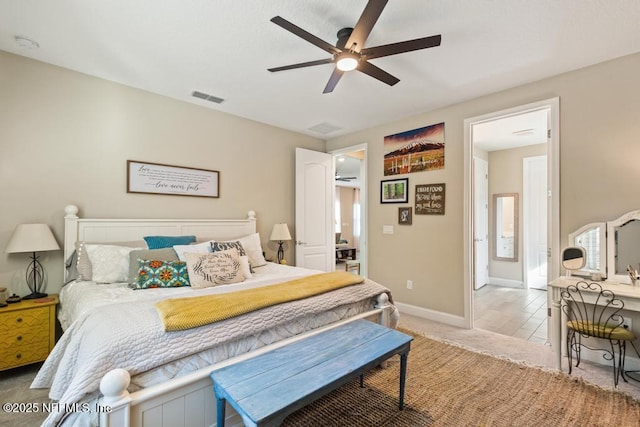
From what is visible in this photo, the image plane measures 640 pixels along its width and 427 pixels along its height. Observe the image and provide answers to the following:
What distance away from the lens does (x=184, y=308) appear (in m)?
1.64

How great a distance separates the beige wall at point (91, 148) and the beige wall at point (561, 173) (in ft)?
6.93

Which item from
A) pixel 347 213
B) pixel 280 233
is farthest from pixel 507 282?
pixel 347 213

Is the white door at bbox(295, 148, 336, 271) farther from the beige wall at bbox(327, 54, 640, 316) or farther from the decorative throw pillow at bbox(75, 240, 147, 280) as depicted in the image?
the decorative throw pillow at bbox(75, 240, 147, 280)

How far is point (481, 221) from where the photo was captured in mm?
5402

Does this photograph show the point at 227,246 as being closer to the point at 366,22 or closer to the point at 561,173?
the point at 366,22

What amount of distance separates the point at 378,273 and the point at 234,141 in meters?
2.73

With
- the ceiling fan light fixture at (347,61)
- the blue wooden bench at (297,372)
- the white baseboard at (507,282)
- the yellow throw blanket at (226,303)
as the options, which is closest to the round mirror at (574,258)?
the blue wooden bench at (297,372)

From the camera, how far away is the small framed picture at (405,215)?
3.87 meters

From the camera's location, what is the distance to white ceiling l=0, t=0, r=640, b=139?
1.90 metres

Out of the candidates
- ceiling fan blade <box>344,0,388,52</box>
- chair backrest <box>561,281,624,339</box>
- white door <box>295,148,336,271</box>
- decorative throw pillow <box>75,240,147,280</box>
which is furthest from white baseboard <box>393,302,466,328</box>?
decorative throw pillow <box>75,240,147,280</box>

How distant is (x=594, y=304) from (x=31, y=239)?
4.54m

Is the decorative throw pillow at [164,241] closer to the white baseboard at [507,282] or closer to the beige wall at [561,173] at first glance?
the beige wall at [561,173]

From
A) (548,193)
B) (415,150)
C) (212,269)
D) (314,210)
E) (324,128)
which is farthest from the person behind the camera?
(314,210)

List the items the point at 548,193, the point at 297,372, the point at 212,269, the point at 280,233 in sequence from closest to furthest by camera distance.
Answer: the point at 297,372, the point at 212,269, the point at 548,193, the point at 280,233
